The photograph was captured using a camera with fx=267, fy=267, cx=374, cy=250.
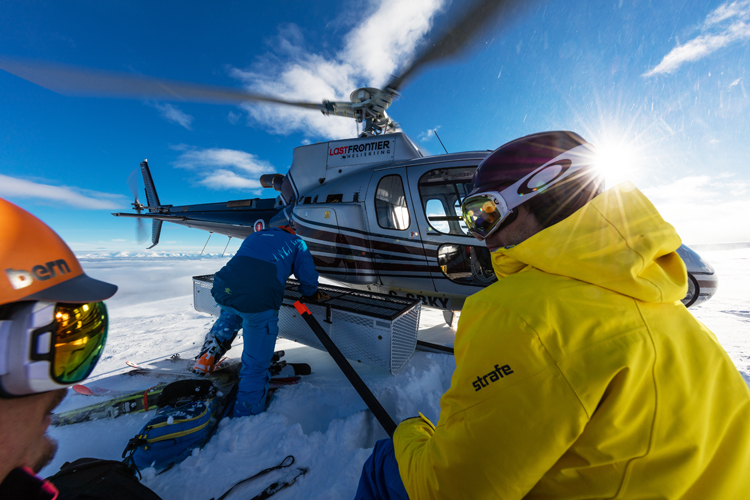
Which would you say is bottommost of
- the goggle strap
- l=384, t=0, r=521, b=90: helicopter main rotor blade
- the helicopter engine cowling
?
the goggle strap

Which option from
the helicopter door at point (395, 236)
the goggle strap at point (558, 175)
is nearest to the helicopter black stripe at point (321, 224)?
the helicopter door at point (395, 236)

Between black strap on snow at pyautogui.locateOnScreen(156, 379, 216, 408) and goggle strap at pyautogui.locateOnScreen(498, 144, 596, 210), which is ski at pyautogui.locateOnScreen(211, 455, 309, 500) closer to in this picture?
black strap on snow at pyautogui.locateOnScreen(156, 379, 216, 408)

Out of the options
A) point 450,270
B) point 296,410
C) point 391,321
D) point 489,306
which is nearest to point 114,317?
point 296,410

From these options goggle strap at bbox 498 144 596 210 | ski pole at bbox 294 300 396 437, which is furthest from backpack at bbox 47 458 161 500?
goggle strap at bbox 498 144 596 210

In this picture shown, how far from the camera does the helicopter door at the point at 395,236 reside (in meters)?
3.61

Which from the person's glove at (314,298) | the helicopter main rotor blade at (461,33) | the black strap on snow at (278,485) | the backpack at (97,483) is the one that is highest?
the helicopter main rotor blade at (461,33)

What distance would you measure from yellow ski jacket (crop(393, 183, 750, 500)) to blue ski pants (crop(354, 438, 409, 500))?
0.45m

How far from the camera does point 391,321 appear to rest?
2.58 m

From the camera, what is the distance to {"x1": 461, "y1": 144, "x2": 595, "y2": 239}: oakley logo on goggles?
106cm

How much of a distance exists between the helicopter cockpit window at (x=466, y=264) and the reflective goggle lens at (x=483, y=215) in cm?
227

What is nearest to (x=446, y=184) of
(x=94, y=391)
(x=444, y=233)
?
(x=444, y=233)

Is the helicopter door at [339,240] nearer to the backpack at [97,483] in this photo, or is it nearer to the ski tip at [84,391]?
the ski tip at [84,391]

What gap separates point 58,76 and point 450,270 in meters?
5.27

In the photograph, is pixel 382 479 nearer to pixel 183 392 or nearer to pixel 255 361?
pixel 255 361
